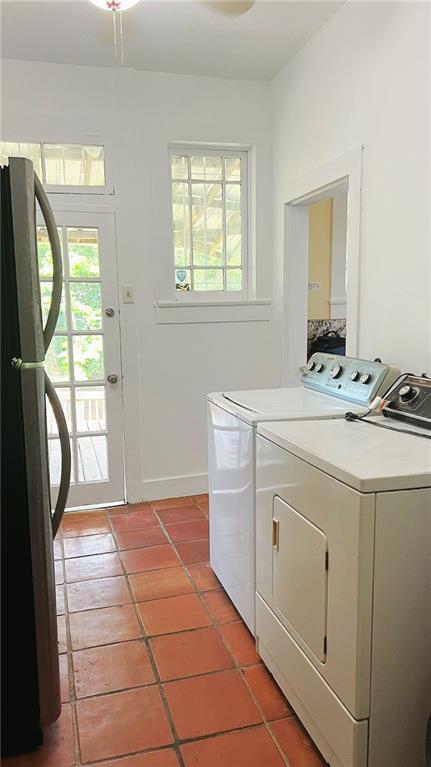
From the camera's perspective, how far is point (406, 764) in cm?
132

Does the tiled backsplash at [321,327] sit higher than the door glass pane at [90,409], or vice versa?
the tiled backsplash at [321,327]

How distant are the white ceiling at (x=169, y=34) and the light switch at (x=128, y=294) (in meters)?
1.28

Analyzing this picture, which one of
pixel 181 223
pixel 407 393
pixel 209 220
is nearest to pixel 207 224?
pixel 209 220

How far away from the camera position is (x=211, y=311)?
344 cm

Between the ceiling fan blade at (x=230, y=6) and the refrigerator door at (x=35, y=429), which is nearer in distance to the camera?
the refrigerator door at (x=35, y=429)

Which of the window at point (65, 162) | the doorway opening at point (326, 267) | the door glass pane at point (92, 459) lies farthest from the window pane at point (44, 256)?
the doorway opening at point (326, 267)

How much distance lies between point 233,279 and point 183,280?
359mm

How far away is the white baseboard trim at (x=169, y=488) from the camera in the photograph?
3.45 metres

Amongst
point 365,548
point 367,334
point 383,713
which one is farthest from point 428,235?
point 383,713

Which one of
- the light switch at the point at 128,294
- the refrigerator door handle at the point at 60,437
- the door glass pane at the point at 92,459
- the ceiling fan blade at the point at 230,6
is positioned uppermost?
the ceiling fan blade at the point at 230,6

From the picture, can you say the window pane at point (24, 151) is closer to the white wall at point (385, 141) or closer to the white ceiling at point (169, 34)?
the white ceiling at point (169, 34)

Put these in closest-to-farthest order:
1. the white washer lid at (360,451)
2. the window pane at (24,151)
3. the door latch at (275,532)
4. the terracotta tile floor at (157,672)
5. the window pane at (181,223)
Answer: the white washer lid at (360,451) → the terracotta tile floor at (157,672) → the door latch at (275,532) → the window pane at (24,151) → the window pane at (181,223)

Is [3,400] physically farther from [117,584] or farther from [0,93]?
[0,93]

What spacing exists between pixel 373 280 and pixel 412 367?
47 centimetres
